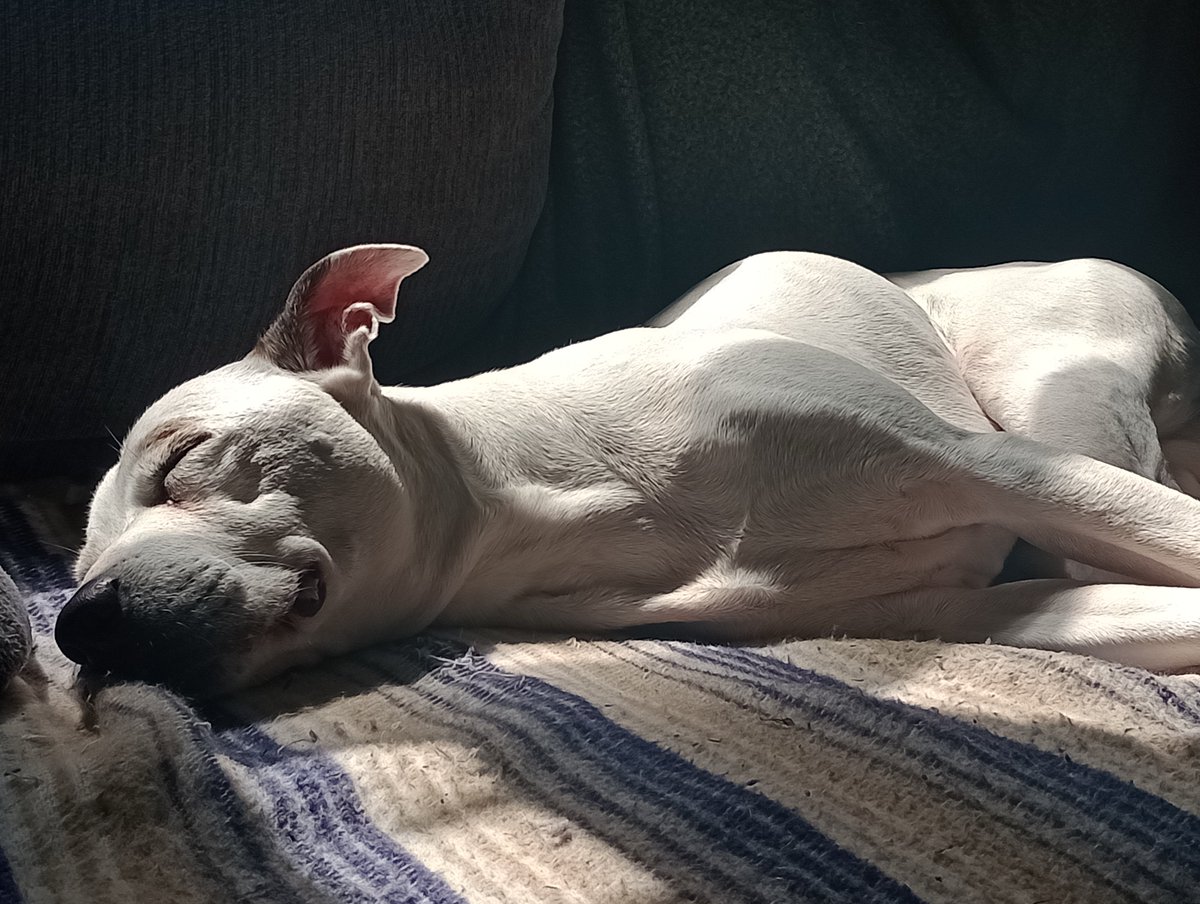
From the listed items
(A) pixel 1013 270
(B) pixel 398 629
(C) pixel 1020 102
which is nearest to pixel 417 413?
(B) pixel 398 629

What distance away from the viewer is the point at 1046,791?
1045 mm

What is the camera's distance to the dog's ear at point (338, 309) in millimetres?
1563

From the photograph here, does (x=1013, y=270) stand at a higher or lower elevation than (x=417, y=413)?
higher

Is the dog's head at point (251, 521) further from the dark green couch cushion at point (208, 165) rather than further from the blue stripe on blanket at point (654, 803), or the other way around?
the dark green couch cushion at point (208, 165)

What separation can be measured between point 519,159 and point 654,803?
138 centimetres

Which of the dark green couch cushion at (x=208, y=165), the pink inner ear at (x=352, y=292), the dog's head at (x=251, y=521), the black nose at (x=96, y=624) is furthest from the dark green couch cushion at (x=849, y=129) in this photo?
the black nose at (x=96, y=624)

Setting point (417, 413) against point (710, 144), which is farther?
point (710, 144)

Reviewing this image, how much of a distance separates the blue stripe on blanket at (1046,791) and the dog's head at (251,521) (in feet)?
1.71

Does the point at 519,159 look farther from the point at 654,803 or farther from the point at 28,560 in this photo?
the point at 654,803

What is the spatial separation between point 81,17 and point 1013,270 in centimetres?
160

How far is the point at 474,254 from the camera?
215 cm

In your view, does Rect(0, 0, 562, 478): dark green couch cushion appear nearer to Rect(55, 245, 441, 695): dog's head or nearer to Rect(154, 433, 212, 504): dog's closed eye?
Rect(55, 245, 441, 695): dog's head

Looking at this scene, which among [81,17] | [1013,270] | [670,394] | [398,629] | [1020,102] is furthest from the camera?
[1020,102]

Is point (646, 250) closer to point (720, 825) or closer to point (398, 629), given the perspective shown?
point (398, 629)
